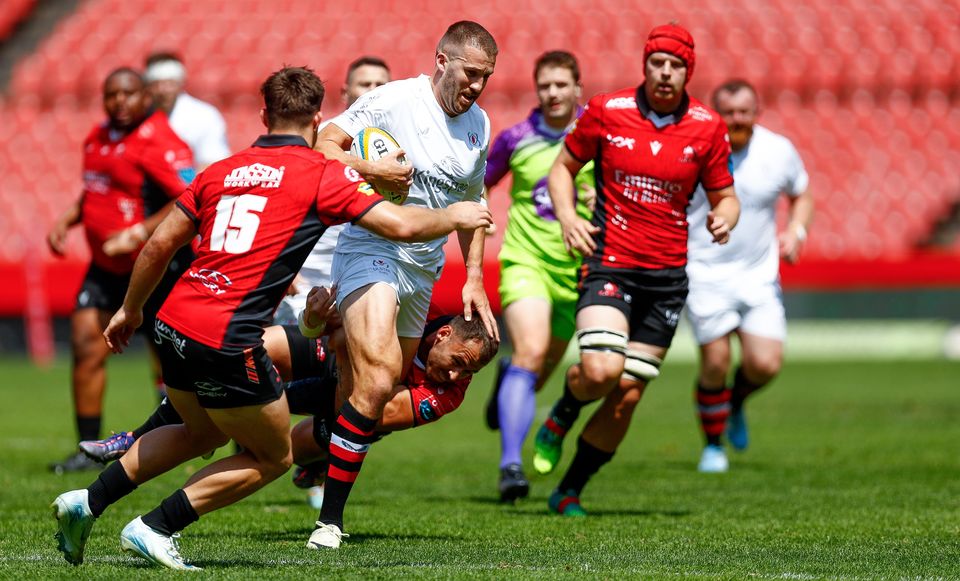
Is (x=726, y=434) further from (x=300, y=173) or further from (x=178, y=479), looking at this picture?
(x=300, y=173)

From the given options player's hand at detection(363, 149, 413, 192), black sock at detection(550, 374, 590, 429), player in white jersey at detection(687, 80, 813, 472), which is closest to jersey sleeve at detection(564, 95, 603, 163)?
black sock at detection(550, 374, 590, 429)

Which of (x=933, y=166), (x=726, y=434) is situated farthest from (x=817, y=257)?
(x=726, y=434)

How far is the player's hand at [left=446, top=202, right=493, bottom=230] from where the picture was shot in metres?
5.40

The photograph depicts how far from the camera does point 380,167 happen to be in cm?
578

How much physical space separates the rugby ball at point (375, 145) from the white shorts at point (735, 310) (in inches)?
165

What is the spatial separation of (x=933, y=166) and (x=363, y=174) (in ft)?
63.5

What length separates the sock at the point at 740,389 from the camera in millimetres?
10391

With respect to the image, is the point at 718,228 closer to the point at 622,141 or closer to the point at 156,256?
the point at 622,141

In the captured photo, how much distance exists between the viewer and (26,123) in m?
23.8

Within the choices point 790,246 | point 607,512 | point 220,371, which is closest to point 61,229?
point 607,512

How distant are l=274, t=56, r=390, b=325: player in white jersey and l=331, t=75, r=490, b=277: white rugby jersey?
121cm

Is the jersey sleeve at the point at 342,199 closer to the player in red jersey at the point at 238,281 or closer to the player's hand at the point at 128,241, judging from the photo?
the player in red jersey at the point at 238,281

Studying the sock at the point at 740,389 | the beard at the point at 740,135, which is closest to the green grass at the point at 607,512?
the sock at the point at 740,389

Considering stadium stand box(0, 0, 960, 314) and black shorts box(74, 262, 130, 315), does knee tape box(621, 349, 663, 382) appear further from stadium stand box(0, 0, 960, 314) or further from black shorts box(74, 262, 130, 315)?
stadium stand box(0, 0, 960, 314)
